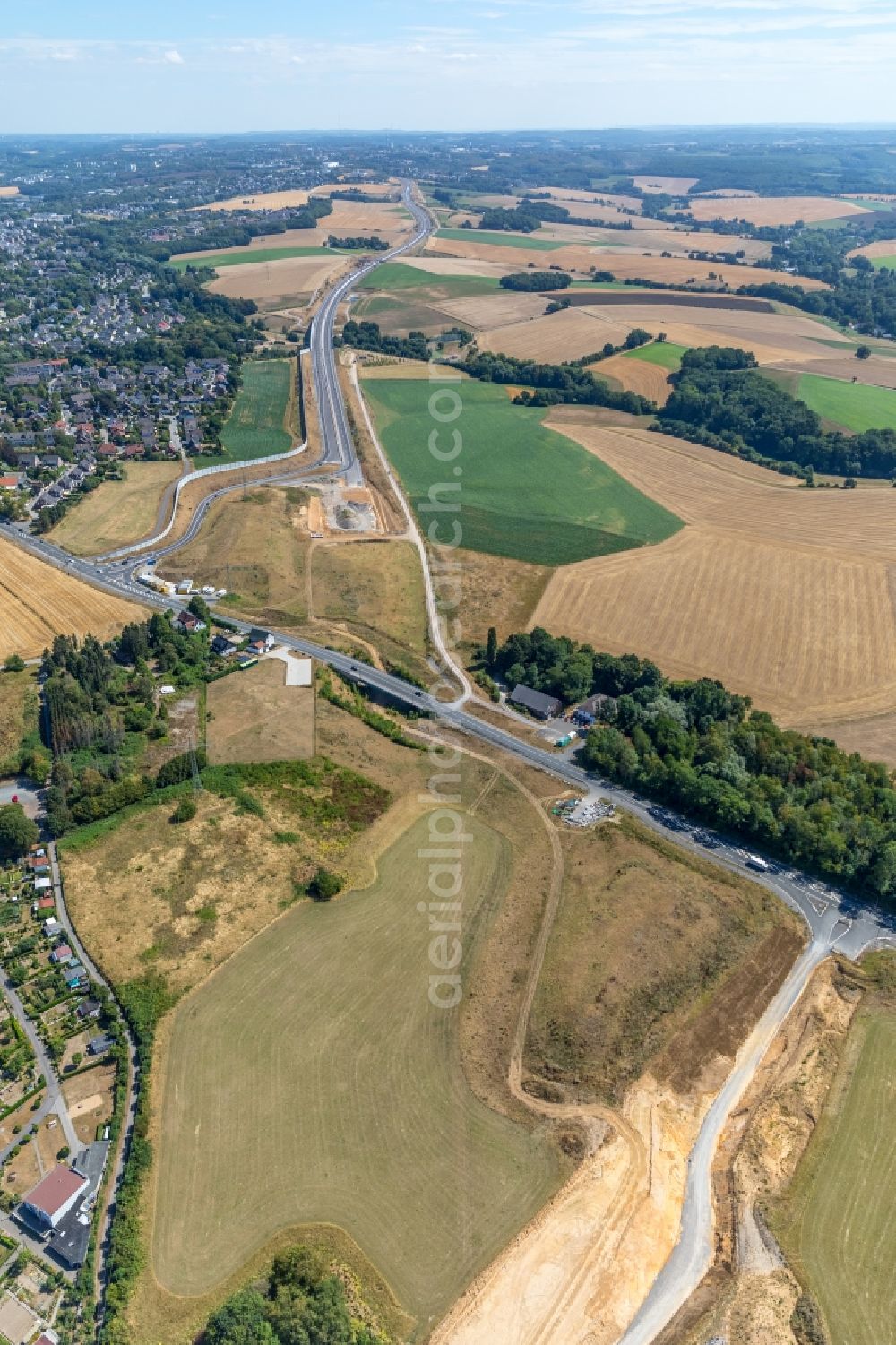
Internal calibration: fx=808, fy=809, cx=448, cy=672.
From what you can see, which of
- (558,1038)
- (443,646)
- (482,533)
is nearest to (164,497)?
(482,533)

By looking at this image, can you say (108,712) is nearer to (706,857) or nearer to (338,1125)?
(338,1125)

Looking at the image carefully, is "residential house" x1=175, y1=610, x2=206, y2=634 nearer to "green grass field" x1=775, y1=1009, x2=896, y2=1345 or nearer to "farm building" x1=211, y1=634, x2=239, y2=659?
"farm building" x1=211, y1=634, x2=239, y2=659

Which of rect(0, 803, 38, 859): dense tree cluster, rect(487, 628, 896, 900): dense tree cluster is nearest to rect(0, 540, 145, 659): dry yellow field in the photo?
rect(0, 803, 38, 859): dense tree cluster

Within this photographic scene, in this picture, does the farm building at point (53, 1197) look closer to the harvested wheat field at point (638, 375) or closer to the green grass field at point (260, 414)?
the green grass field at point (260, 414)

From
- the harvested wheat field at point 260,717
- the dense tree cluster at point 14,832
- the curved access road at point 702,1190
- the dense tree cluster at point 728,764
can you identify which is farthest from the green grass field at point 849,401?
the dense tree cluster at point 14,832

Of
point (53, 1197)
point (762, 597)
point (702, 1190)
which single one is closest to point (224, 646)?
point (53, 1197)
